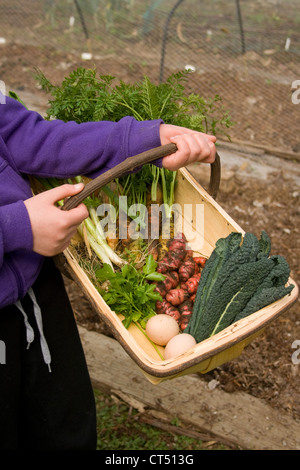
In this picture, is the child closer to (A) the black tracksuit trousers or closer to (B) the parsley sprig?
(A) the black tracksuit trousers

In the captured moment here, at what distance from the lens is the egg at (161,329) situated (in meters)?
1.61

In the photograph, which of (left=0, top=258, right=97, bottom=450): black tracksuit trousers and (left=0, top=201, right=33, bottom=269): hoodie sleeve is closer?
(left=0, top=201, right=33, bottom=269): hoodie sleeve

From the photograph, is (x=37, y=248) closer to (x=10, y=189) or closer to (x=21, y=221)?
(x=21, y=221)

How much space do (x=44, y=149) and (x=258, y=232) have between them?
2455 mm

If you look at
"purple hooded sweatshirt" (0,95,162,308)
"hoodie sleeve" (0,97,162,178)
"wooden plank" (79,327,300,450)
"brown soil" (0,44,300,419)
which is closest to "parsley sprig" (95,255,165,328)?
"purple hooded sweatshirt" (0,95,162,308)

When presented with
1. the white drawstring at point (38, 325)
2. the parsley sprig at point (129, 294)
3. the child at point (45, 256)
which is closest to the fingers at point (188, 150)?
the child at point (45, 256)

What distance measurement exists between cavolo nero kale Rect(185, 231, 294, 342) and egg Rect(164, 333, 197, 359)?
6cm

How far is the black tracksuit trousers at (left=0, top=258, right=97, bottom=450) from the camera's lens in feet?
4.96

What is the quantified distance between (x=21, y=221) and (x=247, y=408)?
1.72 meters

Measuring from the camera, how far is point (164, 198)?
2061 mm

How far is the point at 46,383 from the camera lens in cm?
164

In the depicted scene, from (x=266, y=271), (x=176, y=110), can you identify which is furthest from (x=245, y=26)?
(x=266, y=271)

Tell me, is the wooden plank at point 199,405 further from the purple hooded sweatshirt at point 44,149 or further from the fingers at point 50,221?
the fingers at point 50,221
